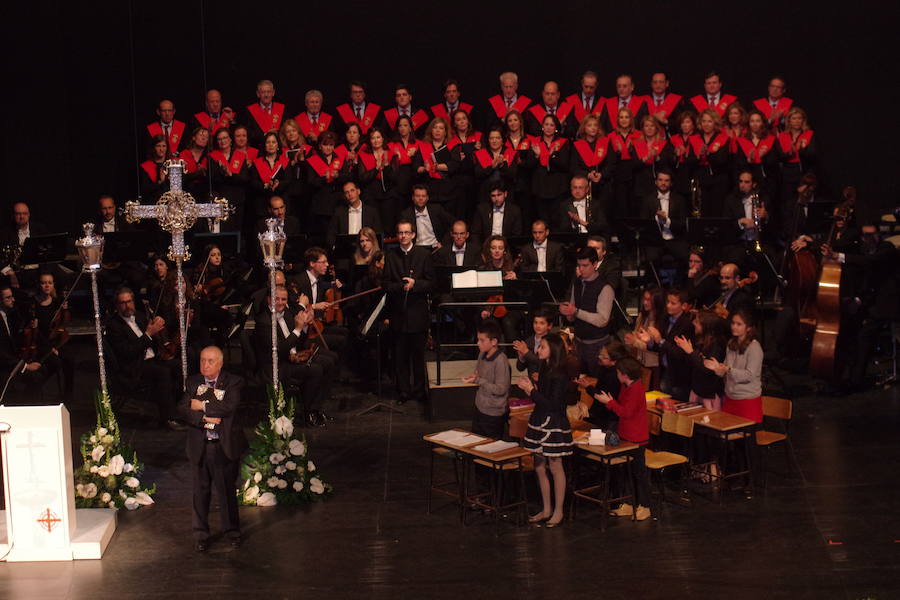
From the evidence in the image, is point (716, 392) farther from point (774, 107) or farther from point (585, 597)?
point (774, 107)

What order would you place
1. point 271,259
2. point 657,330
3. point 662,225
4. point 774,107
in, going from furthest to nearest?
point 774,107 < point 662,225 < point 657,330 < point 271,259

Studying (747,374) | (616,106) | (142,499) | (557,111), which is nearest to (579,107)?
(557,111)

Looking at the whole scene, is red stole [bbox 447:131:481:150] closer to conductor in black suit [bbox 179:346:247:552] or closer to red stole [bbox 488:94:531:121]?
red stole [bbox 488:94:531:121]

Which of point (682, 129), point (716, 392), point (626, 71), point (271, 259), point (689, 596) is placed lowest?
point (689, 596)

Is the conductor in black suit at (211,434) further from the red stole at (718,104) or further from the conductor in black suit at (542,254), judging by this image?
the red stole at (718,104)

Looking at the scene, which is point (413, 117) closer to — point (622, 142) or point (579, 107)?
point (579, 107)

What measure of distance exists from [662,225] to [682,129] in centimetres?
139

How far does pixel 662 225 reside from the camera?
13.1m

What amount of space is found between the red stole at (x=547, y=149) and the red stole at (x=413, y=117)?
1.57 meters

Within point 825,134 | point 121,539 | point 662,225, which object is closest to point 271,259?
point 121,539

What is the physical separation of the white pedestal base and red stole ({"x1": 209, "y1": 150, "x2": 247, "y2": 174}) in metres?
5.99

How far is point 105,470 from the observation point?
865 centimetres

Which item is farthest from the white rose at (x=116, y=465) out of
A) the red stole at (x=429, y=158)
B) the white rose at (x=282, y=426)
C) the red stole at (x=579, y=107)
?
the red stole at (x=579, y=107)

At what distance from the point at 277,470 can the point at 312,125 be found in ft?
20.9
